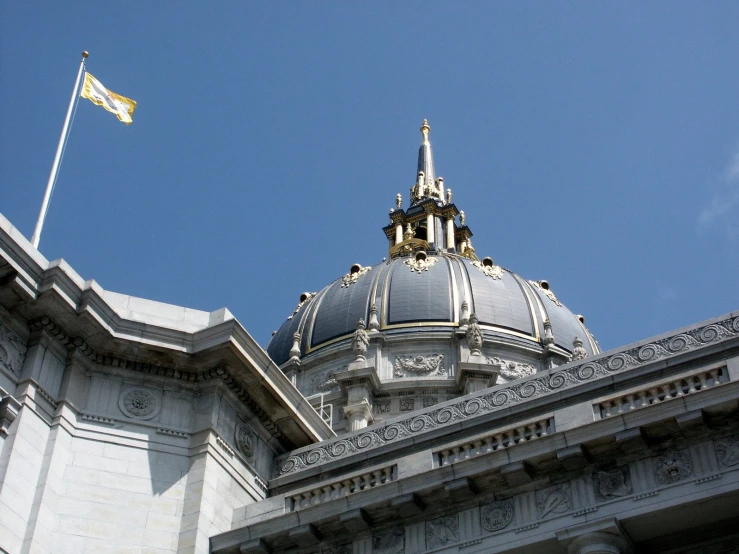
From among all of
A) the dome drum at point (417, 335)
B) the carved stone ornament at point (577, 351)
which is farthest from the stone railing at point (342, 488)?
the carved stone ornament at point (577, 351)

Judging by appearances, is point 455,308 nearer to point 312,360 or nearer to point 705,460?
point 312,360

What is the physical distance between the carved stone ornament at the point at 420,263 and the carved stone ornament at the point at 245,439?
139 feet

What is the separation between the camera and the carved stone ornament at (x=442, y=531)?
60.0 ft

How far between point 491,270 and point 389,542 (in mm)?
48129

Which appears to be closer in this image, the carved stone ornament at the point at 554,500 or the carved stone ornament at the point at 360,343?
Result: the carved stone ornament at the point at 554,500

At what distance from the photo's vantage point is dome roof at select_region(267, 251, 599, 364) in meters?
59.9

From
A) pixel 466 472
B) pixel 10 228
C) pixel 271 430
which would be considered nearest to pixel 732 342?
pixel 466 472

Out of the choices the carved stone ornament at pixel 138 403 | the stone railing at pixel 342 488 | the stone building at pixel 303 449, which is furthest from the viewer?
the carved stone ornament at pixel 138 403

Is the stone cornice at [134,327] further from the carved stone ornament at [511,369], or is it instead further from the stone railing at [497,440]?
the carved stone ornament at [511,369]

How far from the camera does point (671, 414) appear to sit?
17047 mm

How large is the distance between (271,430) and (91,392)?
12.5 feet

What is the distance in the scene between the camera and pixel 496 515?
59.4 feet

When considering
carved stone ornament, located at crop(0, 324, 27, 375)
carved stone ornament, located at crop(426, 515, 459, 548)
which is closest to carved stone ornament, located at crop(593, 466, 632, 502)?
carved stone ornament, located at crop(426, 515, 459, 548)

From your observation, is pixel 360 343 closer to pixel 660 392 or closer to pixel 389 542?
pixel 389 542
